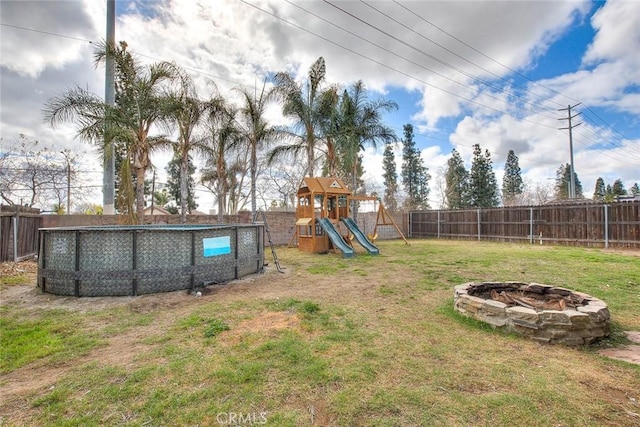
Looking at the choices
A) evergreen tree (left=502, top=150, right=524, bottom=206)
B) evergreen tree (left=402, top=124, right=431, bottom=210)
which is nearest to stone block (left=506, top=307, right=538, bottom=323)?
evergreen tree (left=402, top=124, right=431, bottom=210)

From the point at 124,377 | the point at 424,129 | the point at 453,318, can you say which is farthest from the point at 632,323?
the point at 424,129

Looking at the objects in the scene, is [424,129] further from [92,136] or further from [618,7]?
[92,136]

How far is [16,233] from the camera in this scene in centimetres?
723

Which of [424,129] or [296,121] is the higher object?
[424,129]

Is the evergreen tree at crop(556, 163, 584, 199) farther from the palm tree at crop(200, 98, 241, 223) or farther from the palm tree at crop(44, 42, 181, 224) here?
the palm tree at crop(44, 42, 181, 224)

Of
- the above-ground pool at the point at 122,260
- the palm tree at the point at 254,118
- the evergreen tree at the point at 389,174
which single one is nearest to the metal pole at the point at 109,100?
the palm tree at the point at 254,118

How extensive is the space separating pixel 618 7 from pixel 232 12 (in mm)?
11218

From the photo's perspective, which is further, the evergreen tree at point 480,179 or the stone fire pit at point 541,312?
the evergreen tree at point 480,179

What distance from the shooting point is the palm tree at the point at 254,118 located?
12.0 meters

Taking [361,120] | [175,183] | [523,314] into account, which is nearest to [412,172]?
[361,120]

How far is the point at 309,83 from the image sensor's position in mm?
13000

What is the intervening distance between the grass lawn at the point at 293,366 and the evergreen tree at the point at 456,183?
29.1m

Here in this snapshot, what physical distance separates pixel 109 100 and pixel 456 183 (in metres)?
31.2

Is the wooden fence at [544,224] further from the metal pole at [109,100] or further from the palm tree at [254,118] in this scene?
the metal pole at [109,100]
